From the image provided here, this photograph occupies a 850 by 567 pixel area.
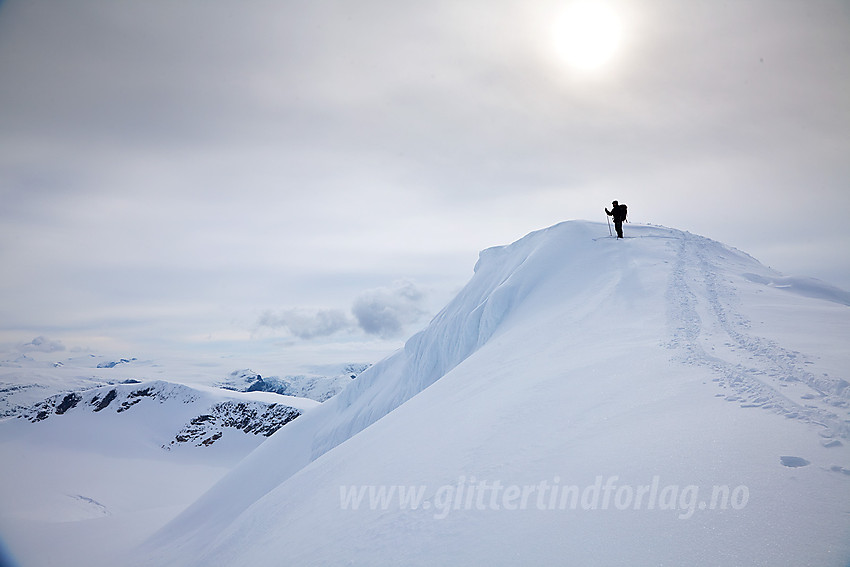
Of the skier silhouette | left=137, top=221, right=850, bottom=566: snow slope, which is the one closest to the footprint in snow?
left=137, top=221, right=850, bottom=566: snow slope

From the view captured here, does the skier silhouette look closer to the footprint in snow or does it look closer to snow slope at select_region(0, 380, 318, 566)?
the footprint in snow

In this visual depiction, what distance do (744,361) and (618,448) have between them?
3.96 metres

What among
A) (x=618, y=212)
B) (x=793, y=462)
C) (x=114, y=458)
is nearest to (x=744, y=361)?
(x=793, y=462)

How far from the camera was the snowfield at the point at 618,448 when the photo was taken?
431cm

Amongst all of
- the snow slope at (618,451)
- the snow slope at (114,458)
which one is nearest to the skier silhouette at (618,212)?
the snow slope at (618,451)

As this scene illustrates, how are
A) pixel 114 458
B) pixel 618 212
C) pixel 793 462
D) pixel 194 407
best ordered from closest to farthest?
pixel 793 462 → pixel 618 212 → pixel 114 458 → pixel 194 407

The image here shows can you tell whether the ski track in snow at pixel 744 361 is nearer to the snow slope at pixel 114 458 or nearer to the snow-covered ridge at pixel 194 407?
the snow slope at pixel 114 458

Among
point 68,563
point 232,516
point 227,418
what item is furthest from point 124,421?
point 232,516

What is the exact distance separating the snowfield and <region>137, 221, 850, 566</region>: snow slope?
0.08ft

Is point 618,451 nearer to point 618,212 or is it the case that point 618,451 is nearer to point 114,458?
point 618,212

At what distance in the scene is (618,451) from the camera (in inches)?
226

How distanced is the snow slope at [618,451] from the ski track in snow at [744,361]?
44 mm

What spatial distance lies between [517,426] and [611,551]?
334 centimetres

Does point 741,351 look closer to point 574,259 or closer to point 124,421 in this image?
point 574,259
